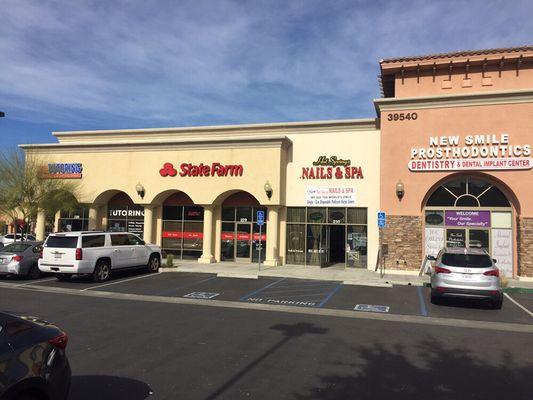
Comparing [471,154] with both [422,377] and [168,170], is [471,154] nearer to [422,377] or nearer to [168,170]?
[168,170]

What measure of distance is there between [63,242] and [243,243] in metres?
9.61

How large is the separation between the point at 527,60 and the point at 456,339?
1534 centimetres

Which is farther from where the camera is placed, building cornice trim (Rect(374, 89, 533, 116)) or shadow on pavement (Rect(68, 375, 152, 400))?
building cornice trim (Rect(374, 89, 533, 116))

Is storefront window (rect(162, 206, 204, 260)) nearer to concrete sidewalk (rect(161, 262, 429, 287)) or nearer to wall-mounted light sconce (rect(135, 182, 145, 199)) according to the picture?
wall-mounted light sconce (rect(135, 182, 145, 199))

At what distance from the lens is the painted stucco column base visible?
22.0m

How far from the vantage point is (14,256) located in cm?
1678

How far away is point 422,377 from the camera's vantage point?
652 cm

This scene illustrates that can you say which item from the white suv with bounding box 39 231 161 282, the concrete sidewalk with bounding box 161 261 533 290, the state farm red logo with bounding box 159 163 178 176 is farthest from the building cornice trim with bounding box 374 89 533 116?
the white suv with bounding box 39 231 161 282

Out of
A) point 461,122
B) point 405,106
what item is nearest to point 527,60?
point 461,122

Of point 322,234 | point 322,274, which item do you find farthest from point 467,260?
point 322,234

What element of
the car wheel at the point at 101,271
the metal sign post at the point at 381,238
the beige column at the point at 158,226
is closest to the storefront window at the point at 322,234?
the metal sign post at the point at 381,238

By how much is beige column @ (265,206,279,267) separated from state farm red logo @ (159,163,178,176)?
5513mm

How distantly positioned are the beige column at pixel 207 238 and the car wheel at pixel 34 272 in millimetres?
7758

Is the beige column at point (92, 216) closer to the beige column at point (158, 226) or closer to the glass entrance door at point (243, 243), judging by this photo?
the beige column at point (158, 226)
